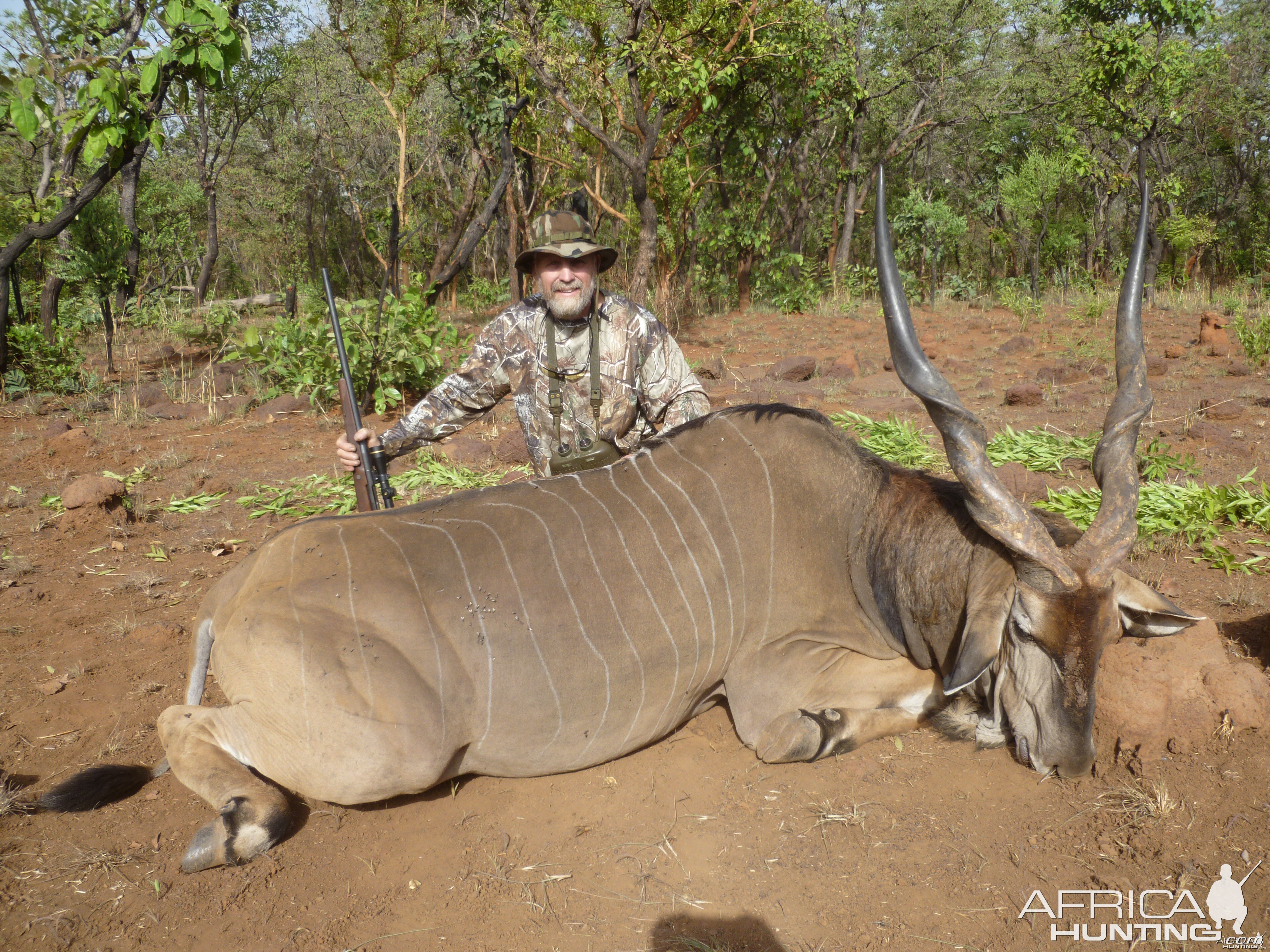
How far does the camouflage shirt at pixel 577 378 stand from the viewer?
13.2 feet

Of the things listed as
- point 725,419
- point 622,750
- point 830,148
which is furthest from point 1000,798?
point 830,148

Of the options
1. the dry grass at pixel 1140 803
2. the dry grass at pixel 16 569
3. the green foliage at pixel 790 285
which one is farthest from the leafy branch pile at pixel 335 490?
Answer: the green foliage at pixel 790 285

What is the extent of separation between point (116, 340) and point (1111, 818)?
13.5 meters

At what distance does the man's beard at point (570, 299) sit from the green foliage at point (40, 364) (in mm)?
7242

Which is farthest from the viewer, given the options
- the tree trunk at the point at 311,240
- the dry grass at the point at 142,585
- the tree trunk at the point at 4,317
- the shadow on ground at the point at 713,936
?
the tree trunk at the point at 311,240

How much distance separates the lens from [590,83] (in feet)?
33.2

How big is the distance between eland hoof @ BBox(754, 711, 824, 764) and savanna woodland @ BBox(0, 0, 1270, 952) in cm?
7

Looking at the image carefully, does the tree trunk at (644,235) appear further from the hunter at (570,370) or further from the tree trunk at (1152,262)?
the tree trunk at (1152,262)

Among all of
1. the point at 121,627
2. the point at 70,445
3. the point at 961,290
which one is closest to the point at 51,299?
the point at 70,445

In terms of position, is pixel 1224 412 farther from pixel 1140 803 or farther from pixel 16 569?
pixel 16 569

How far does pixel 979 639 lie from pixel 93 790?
106 inches

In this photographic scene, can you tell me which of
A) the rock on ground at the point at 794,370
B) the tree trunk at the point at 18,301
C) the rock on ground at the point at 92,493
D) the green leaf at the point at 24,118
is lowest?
the rock on ground at the point at 92,493

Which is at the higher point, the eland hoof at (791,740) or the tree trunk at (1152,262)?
the tree trunk at (1152,262)

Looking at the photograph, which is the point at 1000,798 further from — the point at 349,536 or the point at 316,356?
the point at 316,356
